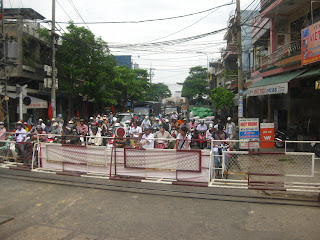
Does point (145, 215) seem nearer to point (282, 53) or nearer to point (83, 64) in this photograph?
point (282, 53)

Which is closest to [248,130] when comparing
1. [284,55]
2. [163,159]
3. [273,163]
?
[273,163]

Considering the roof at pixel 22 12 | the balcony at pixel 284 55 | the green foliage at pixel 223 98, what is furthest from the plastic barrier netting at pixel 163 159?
the roof at pixel 22 12

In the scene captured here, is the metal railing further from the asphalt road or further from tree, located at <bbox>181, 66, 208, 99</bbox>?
tree, located at <bbox>181, 66, 208, 99</bbox>

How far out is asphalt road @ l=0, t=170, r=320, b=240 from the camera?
4488mm

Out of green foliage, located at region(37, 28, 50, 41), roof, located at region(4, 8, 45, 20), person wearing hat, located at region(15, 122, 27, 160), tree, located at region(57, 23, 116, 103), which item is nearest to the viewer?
person wearing hat, located at region(15, 122, 27, 160)

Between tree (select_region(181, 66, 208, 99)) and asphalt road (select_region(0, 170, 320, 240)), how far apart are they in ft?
179

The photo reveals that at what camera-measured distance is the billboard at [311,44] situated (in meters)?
11.1

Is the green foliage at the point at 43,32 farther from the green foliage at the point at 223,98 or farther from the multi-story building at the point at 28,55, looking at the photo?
the green foliage at the point at 223,98

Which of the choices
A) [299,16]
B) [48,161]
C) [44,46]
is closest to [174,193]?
[48,161]

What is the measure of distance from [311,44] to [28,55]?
19854mm

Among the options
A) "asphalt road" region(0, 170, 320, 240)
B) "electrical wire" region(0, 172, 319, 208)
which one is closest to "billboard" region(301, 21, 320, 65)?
"asphalt road" region(0, 170, 320, 240)

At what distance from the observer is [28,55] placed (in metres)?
22.0

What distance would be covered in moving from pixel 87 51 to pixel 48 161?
17.1 meters

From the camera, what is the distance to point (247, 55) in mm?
29234
